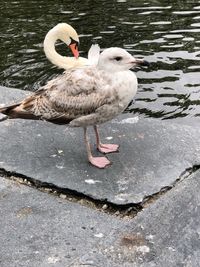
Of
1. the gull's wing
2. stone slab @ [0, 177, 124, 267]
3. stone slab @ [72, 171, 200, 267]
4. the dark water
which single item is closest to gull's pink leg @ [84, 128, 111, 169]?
the gull's wing

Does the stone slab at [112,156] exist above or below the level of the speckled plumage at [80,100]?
below

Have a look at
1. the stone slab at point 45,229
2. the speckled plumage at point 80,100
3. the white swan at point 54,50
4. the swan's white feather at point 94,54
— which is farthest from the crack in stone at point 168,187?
the white swan at point 54,50

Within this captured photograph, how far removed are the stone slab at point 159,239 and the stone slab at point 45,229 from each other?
88mm

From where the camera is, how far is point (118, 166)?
4.20m

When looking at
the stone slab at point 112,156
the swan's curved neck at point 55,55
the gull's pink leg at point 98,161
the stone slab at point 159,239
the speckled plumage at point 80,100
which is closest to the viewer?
the stone slab at point 159,239

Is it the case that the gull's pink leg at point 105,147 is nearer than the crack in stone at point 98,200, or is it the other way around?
the crack in stone at point 98,200

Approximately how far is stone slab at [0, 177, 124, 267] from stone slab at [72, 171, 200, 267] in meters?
0.09

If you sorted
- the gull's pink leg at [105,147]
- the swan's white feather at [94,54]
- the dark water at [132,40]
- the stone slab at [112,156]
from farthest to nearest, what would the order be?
the dark water at [132,40], the swan's white feather at [94,54], the gull's pink leg at [105,147], the stone slab at [112,156]

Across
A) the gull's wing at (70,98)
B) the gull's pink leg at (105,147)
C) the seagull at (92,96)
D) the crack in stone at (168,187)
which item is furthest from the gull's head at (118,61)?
the crack in stone at (168,187)

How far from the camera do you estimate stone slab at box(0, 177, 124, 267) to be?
318cm

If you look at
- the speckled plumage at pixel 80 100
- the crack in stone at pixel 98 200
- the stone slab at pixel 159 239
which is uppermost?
the speckled plumage at pixel 80 100

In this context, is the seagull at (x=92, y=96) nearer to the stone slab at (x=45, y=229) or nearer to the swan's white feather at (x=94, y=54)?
the stone slab at (x=45, y=229)

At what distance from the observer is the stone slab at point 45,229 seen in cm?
318

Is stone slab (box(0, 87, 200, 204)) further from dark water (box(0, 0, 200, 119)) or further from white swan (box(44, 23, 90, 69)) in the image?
dark water (box(0, 0, 200, 119))
